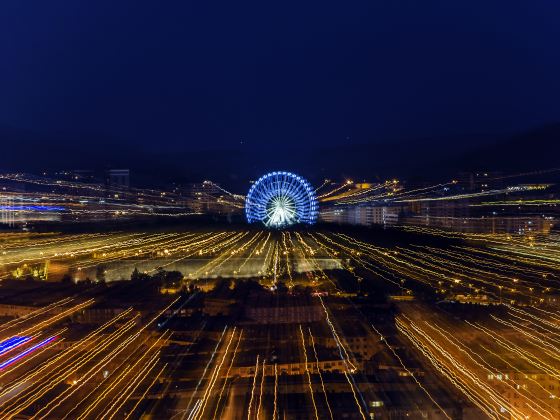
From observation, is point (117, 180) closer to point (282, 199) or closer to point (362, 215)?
point (282, 199)

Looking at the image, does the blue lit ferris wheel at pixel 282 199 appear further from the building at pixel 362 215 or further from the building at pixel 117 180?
the building at pixel 117 180

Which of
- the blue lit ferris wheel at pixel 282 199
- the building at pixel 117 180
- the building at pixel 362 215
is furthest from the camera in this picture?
the building at pixel 362 215

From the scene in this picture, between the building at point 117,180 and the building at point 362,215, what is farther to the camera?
the building at point 362,215

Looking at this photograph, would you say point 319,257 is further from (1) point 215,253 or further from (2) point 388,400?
(2) point 388,400

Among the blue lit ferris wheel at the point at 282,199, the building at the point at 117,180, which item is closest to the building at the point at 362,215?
the blue lit ferris wheel at the point at 282,199

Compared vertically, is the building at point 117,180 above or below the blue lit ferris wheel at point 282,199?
above

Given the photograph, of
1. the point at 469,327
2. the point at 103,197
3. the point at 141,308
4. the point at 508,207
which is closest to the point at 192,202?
the point at 103,197

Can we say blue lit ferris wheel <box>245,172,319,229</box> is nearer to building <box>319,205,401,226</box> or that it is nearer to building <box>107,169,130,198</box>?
building <box>319,205,401,226</box>

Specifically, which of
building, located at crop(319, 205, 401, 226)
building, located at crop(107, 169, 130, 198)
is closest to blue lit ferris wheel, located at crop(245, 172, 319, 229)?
building, located at crop(319, 205, 401, 226)
